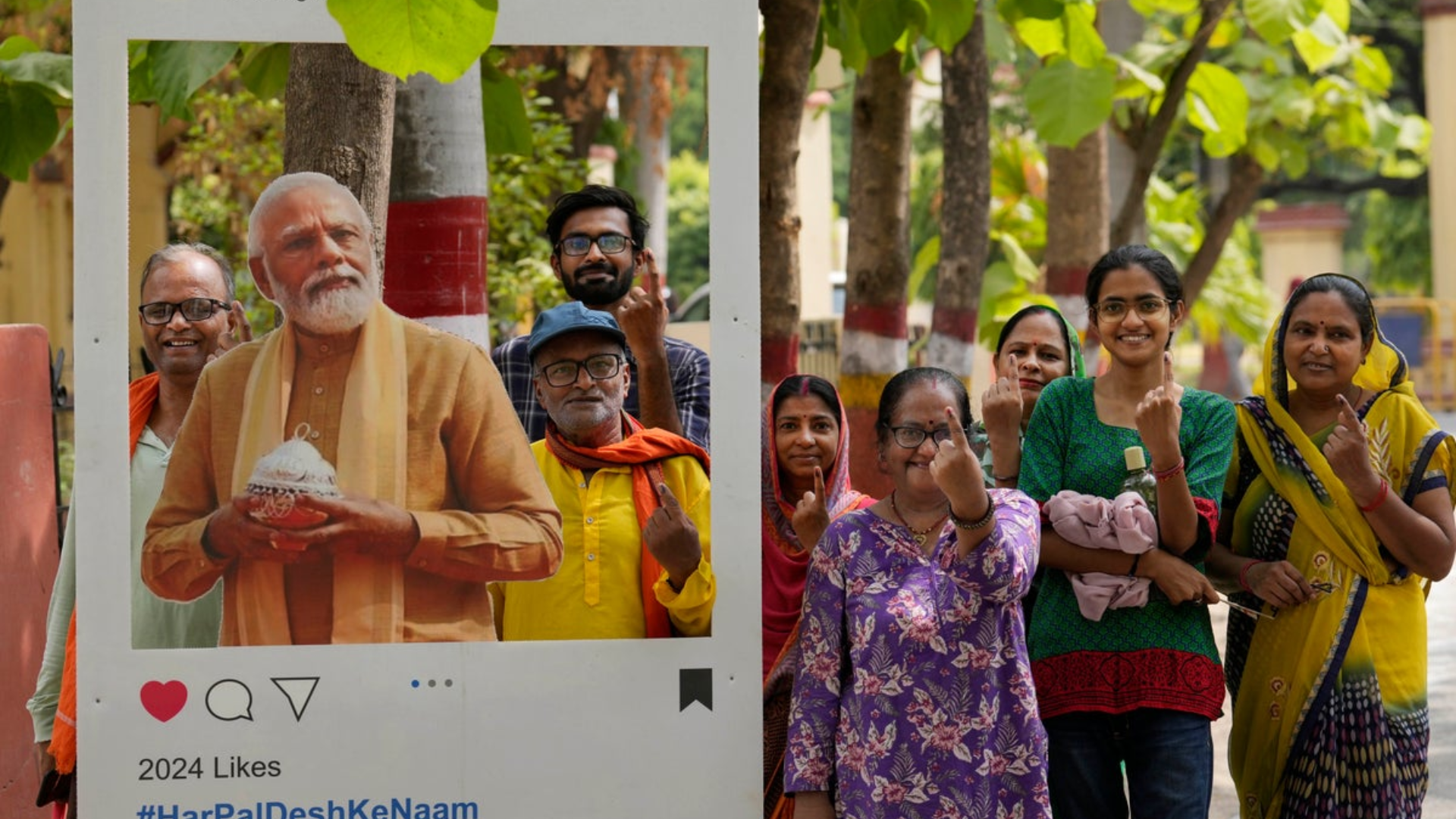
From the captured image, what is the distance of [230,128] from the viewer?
30.6 feet

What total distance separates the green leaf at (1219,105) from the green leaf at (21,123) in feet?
15.7

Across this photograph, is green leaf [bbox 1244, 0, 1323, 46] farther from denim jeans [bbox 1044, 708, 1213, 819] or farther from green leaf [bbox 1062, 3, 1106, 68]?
denim jeans [bbox 1044, 708, 1213, 819]

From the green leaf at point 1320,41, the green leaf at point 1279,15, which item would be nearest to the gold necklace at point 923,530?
the green leaf at point 1279,15

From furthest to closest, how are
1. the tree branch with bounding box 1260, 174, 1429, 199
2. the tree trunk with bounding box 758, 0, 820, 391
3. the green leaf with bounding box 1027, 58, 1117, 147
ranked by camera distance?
the tree branch with bounding box 1260, 174, 1429, 199
the green leaf with bounding box 1027, 58, 1117, 147
the tree trunk with bounding box 758, 0, 820, 391

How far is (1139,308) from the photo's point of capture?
3791 mm

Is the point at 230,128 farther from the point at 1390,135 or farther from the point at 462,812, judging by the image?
the point at 462,812

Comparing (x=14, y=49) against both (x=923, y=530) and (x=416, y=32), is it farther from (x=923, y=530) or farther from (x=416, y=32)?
(x=923, y=530)

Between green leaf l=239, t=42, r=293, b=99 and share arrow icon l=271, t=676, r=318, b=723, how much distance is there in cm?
155

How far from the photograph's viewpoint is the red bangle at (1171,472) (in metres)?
3.52

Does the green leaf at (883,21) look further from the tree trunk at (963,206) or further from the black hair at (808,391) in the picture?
the tree trunk at (963,206)

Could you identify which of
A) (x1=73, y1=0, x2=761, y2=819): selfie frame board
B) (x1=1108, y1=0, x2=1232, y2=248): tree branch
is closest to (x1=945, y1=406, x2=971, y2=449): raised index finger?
(x1=73, y1=0, x2=761, y2=819): selfie frame board

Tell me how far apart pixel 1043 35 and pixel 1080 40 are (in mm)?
415

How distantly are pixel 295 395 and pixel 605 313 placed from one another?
594 millimetres

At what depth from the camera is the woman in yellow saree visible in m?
3.92
